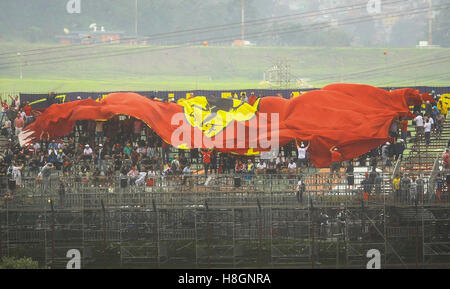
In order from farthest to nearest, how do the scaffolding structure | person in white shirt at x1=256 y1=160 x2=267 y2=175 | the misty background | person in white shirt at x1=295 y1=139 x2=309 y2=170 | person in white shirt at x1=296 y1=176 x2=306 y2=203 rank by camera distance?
the misty background → person in white shirt at x1=295 y1=139 x2=309 y2=170 → person in white shirt at x1=256 y1=160 x2=267 y2=175 → the scaffolding structure → person in white shirt at x1=296 y1=176 x2=306 y2=203

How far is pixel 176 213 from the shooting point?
101 feet

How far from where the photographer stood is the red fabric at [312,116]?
1326 inches

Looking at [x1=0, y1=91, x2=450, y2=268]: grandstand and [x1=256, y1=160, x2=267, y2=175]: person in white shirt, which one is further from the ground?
[x1=256, y1=160, x2=267, y2=175]: person in white shirt

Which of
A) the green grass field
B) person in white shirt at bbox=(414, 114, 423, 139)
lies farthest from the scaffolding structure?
the green grass field

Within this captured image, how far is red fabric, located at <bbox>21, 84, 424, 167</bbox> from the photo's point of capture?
33.7 m

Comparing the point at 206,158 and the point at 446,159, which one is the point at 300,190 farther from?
the point at 206,158

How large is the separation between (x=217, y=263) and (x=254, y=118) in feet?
27.5

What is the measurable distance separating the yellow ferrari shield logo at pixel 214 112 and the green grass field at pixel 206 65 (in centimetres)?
7398

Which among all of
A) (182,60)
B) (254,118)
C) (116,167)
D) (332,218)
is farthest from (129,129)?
(182,60)

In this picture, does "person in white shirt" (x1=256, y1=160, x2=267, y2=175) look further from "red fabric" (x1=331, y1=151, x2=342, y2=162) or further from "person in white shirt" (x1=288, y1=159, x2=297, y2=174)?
"red fabric" (x1=331, y1=151, x2=342, y2=162)

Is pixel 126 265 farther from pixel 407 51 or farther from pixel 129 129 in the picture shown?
pixel 407 51

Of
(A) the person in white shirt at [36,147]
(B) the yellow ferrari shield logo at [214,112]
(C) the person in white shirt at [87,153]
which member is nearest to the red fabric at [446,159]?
(B) the yellow ferrari shield logo at [214,112]

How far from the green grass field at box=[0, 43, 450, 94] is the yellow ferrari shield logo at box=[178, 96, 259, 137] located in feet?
243

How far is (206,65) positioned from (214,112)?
96.7 metres
